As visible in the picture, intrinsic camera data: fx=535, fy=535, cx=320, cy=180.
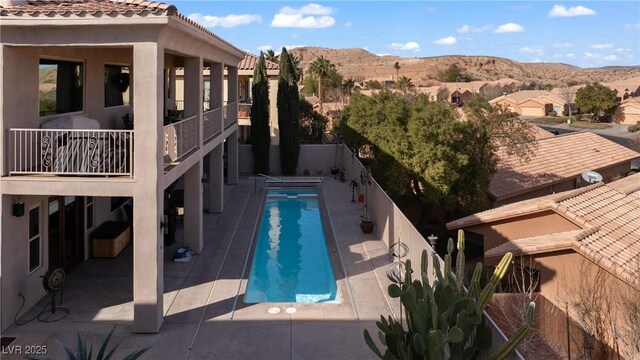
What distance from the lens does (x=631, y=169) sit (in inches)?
1607

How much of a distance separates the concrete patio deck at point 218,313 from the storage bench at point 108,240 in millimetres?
258

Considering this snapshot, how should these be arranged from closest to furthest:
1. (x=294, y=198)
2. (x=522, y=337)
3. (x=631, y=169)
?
(x=522, y=337) < (x=294, y=198) < (x=631, y=169)

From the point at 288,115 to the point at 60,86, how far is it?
19833 millimetres

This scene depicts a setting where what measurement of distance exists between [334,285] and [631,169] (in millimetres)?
35383

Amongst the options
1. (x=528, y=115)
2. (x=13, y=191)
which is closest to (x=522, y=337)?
(x=13, y=191)

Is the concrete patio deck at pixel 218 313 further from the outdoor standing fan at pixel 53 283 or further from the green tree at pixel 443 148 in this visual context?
the green tree at pixel 443 148

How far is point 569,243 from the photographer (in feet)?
44.2

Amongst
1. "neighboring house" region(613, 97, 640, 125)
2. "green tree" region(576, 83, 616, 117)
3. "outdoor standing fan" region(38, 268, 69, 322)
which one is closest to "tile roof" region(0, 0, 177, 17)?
"outdoor standing fan" region(38, 268, 69, 322)

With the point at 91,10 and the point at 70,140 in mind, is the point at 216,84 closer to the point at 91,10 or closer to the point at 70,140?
the point at 70,140

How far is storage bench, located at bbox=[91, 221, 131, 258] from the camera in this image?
15688 mm

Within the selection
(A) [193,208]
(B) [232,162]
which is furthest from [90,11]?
(B) [232,162]

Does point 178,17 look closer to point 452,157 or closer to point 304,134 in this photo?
point 452,157

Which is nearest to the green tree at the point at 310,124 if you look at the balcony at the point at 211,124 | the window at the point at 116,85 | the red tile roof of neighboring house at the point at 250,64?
the red tile roof of neighboring house at the point at 250,64

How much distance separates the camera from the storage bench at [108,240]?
15.7m
